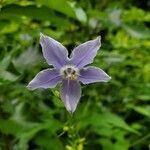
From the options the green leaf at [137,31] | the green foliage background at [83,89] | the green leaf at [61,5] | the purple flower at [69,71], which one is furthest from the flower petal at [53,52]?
the green leaf at [137,31]

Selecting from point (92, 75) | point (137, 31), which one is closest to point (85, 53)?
point (92, 75)

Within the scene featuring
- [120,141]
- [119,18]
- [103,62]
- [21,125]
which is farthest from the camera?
[119,18]

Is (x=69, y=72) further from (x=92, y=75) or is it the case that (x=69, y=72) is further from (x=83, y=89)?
(x=83, y=89)

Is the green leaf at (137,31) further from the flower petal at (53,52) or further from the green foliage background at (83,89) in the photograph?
the flower petal at (53,52)

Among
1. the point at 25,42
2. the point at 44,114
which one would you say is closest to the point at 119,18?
the point at 25,42

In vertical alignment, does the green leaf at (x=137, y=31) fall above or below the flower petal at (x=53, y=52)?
below

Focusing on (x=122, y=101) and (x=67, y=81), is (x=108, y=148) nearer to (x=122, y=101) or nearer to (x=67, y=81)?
(x=122, y=101)
